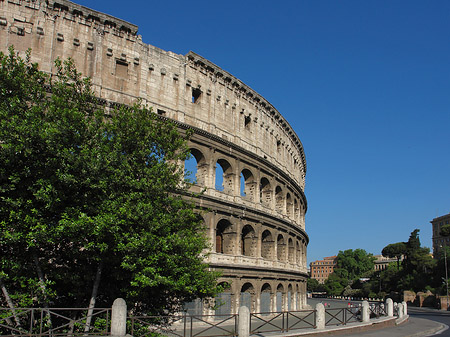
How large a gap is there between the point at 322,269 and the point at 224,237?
537 feet

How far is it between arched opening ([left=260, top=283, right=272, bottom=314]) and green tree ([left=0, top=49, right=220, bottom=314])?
16.4m

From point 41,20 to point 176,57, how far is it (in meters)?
8.73

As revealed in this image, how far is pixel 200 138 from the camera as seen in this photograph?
29172mm

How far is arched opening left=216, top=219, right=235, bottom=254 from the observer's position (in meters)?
30.6

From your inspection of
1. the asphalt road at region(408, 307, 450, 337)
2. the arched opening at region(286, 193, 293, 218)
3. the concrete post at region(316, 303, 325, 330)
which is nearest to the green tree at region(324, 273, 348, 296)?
the asphalt road at region(408, 307, 450, 337)

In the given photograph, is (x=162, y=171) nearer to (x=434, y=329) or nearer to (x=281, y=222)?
(x=434, y=329)

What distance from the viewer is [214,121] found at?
31094 mm

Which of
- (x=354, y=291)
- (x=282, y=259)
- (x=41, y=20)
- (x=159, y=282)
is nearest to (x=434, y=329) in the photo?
(x=282, y=259)

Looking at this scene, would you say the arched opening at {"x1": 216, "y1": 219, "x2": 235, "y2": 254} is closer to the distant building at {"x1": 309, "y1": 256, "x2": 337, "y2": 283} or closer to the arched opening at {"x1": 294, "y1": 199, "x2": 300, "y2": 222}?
the arched opening at {"x1": 294, "y1": 199, "x2": 300, "y2": 222}

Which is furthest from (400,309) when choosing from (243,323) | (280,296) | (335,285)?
(335,285)

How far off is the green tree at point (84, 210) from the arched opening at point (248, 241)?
15.3 m

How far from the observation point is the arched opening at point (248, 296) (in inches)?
1219

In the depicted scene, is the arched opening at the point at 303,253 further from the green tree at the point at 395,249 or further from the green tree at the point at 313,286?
the green tree at the point at 313,286

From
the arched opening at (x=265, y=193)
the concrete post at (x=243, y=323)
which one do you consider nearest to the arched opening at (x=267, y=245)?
the arched opening at (x=265, y=193)
